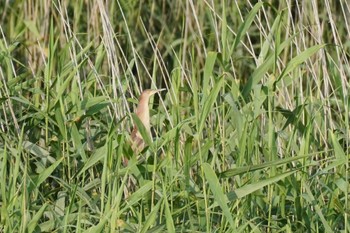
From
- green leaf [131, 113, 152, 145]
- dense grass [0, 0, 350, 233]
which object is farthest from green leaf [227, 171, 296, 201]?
green leaf [131, 113, 152, 145]

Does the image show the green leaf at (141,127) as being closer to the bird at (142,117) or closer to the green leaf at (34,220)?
the green leaf at (34,220)

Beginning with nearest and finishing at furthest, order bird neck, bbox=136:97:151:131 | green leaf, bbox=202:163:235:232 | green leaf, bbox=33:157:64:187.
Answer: green leaf, bbox=202:163:235:232
green leaf, bbox=33:157:64:187
bird neck, bbox=136:97:151:131

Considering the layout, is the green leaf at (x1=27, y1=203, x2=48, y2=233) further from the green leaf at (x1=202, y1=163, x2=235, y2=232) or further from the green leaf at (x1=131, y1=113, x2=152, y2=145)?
the green leaf at (x1=202, y1=163, x2=235, y2=232)

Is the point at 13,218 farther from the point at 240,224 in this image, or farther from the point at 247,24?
the point at 247,24

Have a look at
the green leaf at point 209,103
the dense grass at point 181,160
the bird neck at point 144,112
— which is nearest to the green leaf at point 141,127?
the dense grass at point 181,160

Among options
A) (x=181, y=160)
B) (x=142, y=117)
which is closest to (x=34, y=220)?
(x=181, y=160)

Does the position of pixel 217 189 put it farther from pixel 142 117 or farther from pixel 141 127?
pixel 142 117

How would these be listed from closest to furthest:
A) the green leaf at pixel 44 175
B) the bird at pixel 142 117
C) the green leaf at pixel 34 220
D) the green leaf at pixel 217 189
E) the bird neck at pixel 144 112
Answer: the green leaf at pixel 217 189 → the green leaf at pixel 34 220 → the green leaf at pixel 44 175 → the bird at pixel 142 117 → the bird neck at pixel 144 112

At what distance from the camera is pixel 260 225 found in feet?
11.3

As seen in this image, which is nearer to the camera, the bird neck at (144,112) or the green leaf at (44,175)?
the green leaf at (44,175)

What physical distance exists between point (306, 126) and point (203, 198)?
18.0 inches

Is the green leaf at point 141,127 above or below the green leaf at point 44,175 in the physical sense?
above

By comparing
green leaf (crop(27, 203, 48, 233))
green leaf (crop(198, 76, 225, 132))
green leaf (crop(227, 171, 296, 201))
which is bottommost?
green leaf (crop(27, 203, 48, 233))

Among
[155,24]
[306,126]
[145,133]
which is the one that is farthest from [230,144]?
[155,24]
